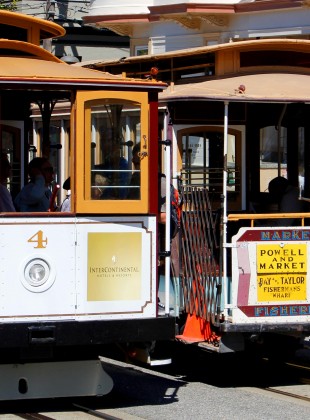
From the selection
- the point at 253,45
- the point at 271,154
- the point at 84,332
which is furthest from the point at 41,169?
the point at 271,154

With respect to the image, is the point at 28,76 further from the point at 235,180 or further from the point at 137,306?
the point at 235,180

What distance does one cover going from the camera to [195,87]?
10930 mm

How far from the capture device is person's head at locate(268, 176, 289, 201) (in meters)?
11.8

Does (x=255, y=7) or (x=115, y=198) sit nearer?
(x=115, y=198)

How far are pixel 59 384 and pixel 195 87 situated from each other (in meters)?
3.19

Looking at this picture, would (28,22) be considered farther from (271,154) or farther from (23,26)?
(271,154)

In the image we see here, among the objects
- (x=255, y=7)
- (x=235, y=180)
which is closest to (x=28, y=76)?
(x=235, y=180)

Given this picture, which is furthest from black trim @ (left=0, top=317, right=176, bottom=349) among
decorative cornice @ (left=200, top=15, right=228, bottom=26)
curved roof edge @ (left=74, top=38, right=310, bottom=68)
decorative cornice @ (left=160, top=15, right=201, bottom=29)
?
decorative cornice @ (left=160, top=15, right=201, bottom=29)

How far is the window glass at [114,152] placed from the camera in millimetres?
9328

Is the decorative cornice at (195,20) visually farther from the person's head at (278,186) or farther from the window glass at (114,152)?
the window glass at (114,152)

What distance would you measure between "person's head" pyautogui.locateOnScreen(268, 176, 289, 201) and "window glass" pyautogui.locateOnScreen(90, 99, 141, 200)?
2762 millimetres

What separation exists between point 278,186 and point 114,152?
289cm

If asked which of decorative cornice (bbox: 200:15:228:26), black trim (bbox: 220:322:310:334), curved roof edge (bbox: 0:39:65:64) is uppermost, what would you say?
decorative cornice (bbox: 200:15:228:26)

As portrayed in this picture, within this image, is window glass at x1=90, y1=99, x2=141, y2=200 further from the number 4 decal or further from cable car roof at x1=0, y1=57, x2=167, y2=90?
the number 4 decal
